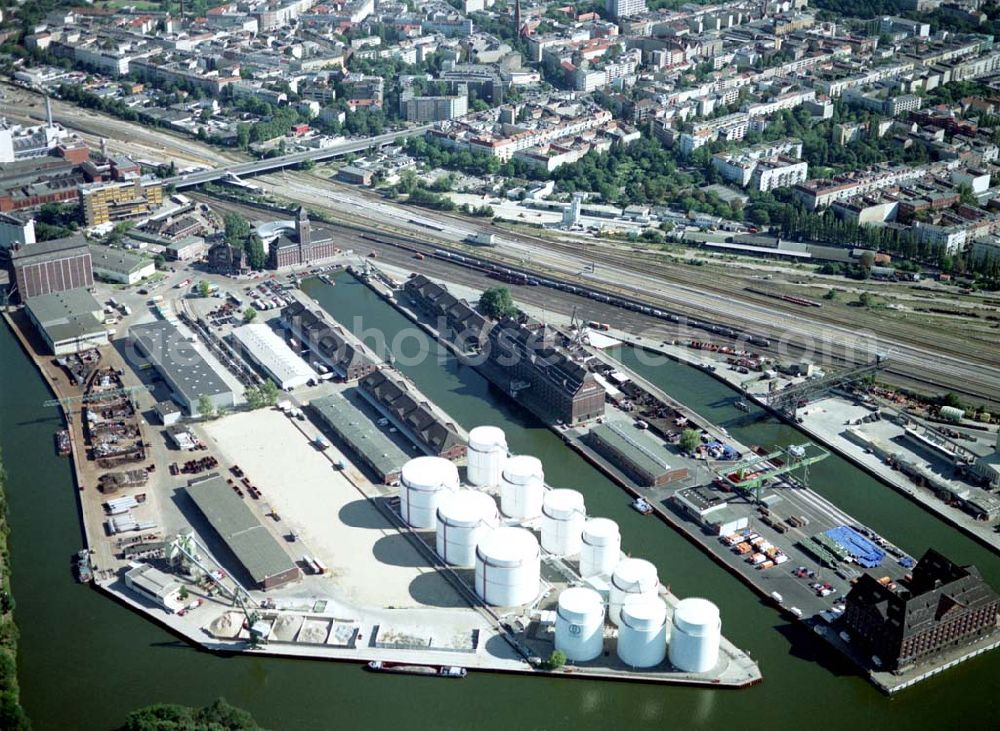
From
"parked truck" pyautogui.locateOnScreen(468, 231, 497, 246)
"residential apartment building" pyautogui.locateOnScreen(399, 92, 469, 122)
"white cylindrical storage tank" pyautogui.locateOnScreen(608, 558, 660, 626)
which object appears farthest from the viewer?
"residential apartment building" pyautogui.locateOnScreen(399, 92, 469, 122)

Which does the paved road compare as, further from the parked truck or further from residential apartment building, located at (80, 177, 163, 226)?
the parked truck

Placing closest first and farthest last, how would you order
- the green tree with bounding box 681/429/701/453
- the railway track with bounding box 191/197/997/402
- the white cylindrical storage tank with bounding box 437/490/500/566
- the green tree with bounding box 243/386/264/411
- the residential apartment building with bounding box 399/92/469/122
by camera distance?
the white cylindrical storage tank with bounding box 437/490/500/566 < the green tree with bounding box 681/429/701/453 < the green tree with bounding box 243/386/264/411 < the railway track with bounding box 191/197/997/402 < the residential apartment building with bounding box 399/92/469/122

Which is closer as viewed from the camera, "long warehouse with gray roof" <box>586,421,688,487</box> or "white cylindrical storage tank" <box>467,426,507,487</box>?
"white cylindrical storage tank" <box>467,426,507,487</box>

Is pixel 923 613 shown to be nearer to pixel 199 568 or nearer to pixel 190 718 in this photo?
pixel 190 718

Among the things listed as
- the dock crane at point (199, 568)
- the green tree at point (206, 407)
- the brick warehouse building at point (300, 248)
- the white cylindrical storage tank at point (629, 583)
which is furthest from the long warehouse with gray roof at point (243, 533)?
the brick warehouse building at point (300, 248)

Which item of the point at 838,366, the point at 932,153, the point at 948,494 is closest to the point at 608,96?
the point at 932,153

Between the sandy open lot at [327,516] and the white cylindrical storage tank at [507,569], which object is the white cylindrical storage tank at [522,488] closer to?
the white cylindrical storage tank at [507,569]

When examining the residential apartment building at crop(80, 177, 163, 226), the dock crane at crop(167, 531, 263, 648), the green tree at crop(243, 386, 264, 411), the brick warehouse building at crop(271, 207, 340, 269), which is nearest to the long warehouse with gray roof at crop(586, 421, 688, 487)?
the green tree at crop(243, 386, 264, 411)
